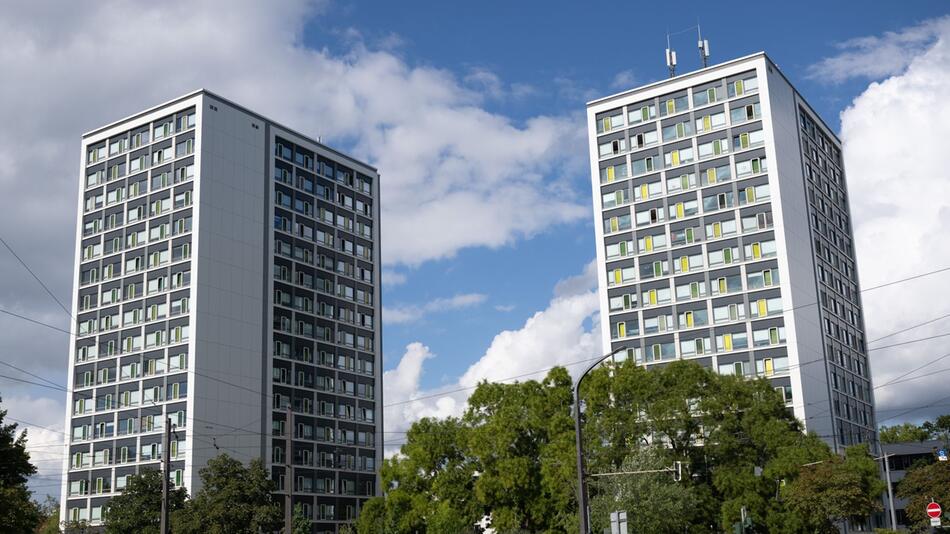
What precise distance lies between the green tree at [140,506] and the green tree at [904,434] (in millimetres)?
107723

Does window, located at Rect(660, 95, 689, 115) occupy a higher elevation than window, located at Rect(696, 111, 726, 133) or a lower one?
higher

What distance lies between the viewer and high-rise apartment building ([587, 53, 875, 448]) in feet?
322

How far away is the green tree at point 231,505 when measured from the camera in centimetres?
7869

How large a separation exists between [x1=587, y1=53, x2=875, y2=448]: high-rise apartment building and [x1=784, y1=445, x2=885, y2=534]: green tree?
23553 millimetres

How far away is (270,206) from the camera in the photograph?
112m

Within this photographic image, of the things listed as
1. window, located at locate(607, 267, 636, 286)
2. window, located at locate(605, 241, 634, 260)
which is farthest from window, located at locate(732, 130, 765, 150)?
window, located at locate(607, 267, 636, 286)

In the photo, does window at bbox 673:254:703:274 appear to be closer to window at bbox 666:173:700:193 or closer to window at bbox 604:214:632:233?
window at bbox 604:214:632:233

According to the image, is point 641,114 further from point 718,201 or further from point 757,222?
point 757,222

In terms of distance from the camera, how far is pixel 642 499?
214 feet

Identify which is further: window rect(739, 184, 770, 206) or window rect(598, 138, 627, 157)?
window rect(598, 138, 627, 157)

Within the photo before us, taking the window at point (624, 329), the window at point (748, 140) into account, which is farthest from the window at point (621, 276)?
the window at point (748, 140)

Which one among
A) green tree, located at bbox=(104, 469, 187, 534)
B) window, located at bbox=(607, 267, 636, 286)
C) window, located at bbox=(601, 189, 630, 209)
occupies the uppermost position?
window, located at bbox=(601, 189, 630, 209)

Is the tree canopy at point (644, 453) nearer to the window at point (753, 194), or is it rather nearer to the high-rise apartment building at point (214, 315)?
the window at point (753, 194)

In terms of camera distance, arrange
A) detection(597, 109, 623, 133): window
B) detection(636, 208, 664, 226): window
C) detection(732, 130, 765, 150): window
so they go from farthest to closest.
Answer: detection(597, 109, 623, 133): window, detection(636, 208, 664, 226): window, detection(732, 130, 765, 150): window
